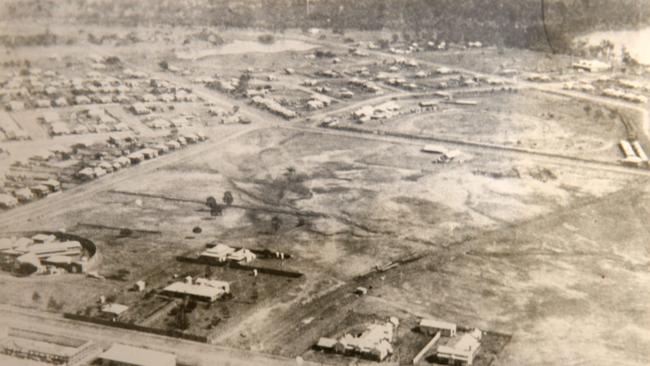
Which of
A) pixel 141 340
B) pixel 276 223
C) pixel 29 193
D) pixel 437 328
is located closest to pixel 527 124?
pixel 276 223

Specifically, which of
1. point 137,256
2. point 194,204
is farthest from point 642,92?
point 137,256

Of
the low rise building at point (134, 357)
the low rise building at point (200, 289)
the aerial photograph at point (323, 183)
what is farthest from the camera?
the low rise building at point (200, 289)

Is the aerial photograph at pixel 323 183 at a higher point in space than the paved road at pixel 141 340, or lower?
higher

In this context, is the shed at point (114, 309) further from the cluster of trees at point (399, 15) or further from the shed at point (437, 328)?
the cluster of trees at point (399, 15)

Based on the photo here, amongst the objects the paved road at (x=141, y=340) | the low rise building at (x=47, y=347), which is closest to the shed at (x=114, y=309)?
the paved road at (x=141, y=340)

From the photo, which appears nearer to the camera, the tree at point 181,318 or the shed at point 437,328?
the shed at point 437,328

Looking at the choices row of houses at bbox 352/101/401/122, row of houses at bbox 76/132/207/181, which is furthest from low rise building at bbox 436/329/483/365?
row of houses at bbox 352/101/401/122

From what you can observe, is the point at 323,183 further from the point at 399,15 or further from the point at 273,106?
the point at 399,15

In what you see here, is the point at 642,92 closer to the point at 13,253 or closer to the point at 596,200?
the point at 596,200

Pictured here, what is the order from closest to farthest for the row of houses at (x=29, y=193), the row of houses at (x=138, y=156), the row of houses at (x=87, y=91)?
the row of houses at (x=29, y=193) → the row of houses at (x=138, y=156) → the row of houses at (x=87, y=91)
